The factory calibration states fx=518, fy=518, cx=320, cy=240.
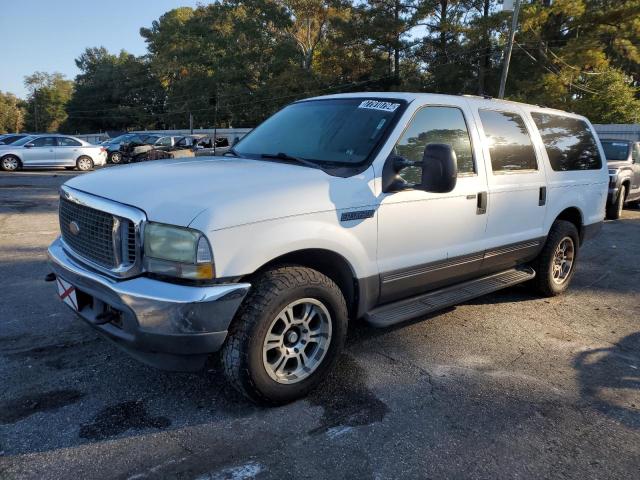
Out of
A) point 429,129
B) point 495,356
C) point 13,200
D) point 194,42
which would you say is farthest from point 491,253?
point 194,42

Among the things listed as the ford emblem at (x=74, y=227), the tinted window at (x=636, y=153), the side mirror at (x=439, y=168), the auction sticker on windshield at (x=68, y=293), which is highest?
the side mirror at (x=439, y=168)

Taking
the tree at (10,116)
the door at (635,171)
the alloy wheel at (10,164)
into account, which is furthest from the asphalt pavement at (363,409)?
the tree at (10,116)

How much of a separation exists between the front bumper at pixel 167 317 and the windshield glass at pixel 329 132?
4.33 ft

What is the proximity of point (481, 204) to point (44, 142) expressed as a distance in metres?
21.0

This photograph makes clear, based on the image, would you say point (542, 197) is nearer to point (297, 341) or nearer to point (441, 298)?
point (441, 298)

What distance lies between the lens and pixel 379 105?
380 cm

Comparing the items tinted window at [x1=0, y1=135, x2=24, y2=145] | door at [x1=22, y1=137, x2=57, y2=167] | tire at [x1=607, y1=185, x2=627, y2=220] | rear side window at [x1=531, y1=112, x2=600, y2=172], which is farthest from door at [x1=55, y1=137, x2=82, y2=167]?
rear side window at [x1=531, y1=112, x2=600, y2=172]

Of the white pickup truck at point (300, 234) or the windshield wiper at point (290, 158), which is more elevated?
the windshield wiper at point (290, 158)

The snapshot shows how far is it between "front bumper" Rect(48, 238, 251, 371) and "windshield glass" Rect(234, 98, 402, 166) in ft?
4.33

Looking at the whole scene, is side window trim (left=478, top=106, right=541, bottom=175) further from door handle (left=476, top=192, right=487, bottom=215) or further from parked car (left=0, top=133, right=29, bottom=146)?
parked car (left=0, top=133, right=29, bottom=146)

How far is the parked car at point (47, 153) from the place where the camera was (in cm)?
2012

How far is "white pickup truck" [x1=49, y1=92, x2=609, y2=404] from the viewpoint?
8.84 ft

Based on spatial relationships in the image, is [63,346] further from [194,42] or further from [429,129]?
[194,42]

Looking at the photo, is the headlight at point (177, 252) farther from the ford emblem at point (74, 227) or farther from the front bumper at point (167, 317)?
the ford emblem at point (74, 227)
